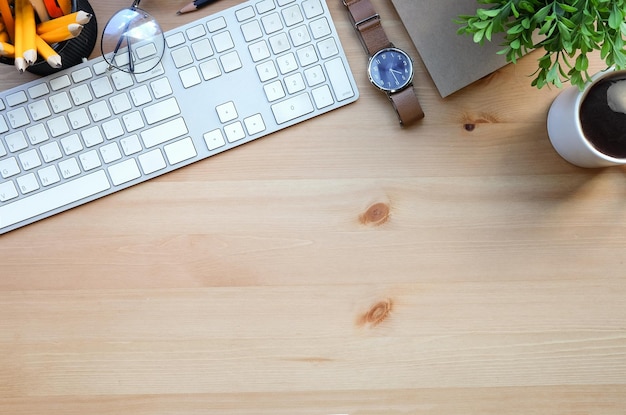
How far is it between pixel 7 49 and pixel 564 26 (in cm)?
51

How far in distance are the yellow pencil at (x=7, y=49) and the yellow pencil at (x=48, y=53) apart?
24 millimetres

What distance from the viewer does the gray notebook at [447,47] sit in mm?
688

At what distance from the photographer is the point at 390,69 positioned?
0.69 meters

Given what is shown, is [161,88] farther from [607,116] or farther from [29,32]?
[607,116]

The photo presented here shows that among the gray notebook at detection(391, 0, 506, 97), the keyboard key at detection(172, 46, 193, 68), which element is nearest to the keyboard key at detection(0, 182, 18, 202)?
the keyboard key at detection(172, 46, 193, 68)

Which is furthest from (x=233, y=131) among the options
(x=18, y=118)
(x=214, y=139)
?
(x=18, y=118)

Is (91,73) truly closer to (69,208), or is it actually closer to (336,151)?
(69,208)

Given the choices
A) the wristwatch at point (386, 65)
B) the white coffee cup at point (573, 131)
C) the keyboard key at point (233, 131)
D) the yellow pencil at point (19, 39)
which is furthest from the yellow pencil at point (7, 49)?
the white coffee cup at point (573, 131)

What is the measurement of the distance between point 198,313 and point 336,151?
23 cm

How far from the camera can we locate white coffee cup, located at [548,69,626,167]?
636 millimetres

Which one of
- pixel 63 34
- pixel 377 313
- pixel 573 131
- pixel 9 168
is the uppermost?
pixel 63 34

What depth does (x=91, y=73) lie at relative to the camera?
26.7 inches

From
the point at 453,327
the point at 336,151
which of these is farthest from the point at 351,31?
the point at 453,327

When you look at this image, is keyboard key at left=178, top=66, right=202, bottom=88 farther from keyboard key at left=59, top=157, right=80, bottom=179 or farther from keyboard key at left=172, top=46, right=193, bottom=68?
keyboard key at left=59, top=157, right=80, bottom=179
